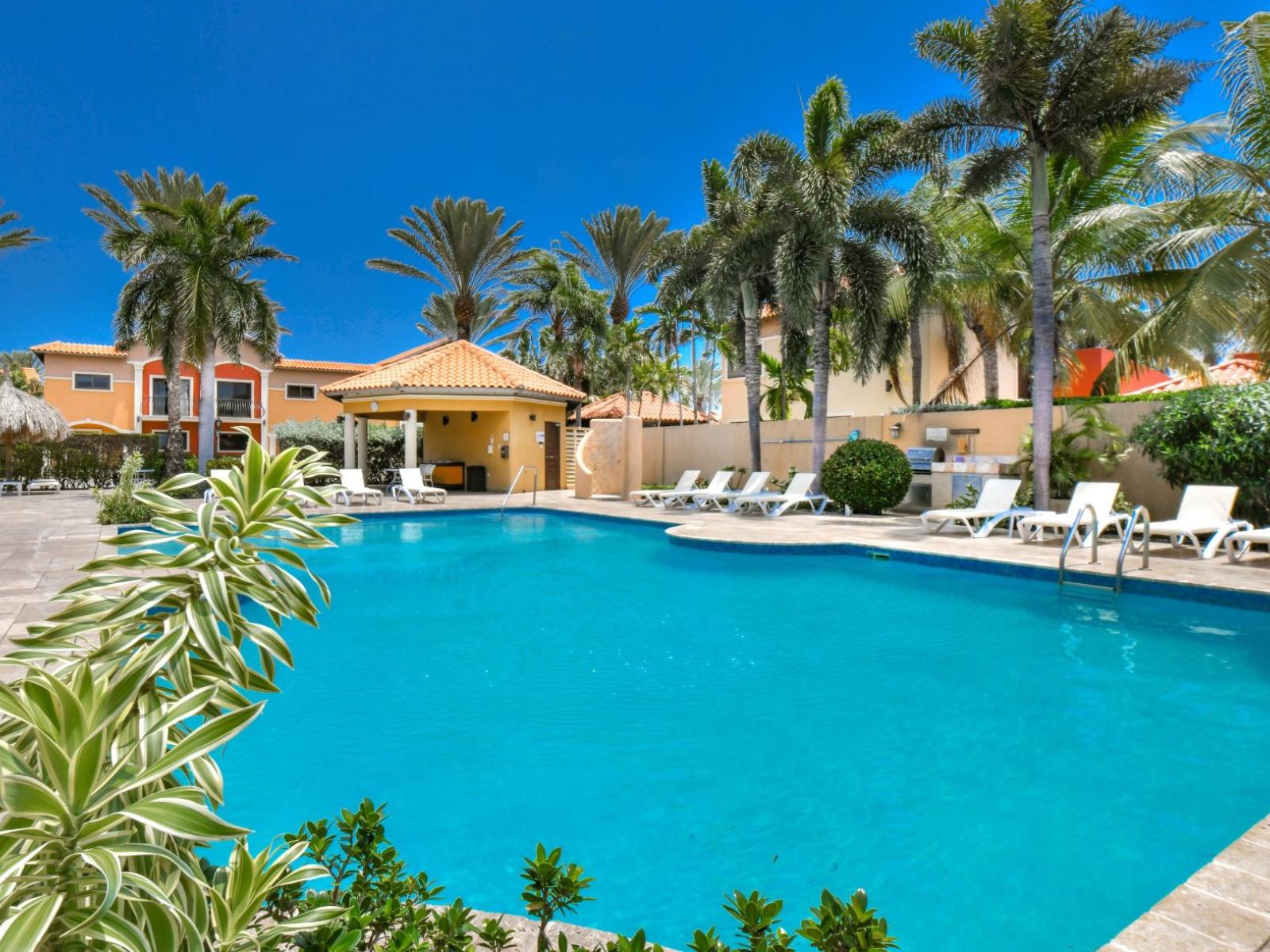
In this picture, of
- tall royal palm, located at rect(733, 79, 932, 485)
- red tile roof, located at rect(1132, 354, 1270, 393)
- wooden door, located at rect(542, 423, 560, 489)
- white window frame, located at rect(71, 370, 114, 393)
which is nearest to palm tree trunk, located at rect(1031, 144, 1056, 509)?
tall royal palm, located at rect(733, 79, 932, 485)

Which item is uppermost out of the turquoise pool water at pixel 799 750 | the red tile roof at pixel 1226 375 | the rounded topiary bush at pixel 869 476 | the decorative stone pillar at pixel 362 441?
the red tile roof at pixel 1226 375

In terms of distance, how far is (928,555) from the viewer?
10516mm

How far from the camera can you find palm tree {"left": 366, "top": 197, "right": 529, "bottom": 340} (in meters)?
26.8

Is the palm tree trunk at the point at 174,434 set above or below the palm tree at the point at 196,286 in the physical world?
below

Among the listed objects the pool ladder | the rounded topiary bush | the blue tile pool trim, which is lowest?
the blue tile pool trim

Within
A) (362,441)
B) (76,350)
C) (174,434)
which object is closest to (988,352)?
(362,441)

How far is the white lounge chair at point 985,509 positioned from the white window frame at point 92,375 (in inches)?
1654

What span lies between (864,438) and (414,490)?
1228cm

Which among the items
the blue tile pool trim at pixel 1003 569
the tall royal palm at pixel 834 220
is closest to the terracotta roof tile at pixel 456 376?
the tall royal palm at pixel 834 220

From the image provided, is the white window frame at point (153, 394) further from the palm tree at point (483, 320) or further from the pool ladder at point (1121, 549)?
the pool ladder at point (1121, 549)

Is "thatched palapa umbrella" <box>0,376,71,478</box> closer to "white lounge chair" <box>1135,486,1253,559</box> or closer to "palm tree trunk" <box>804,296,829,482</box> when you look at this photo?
"palm tree trunk" <box>804,296,829,482</box>

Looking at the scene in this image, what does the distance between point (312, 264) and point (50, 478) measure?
101 ft

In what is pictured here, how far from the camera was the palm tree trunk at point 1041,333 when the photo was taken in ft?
43.0

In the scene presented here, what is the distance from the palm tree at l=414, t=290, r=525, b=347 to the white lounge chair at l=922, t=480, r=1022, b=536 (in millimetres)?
24069
